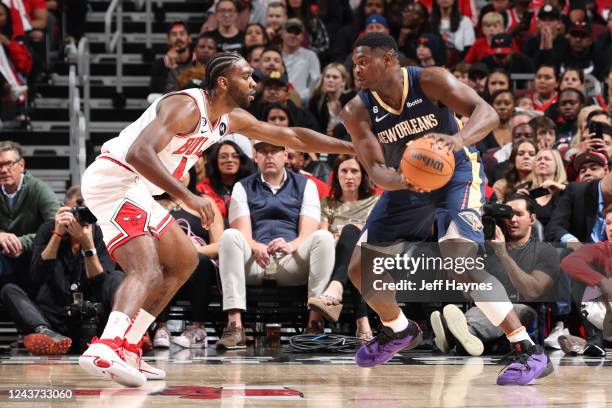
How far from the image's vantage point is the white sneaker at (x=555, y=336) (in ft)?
24.3

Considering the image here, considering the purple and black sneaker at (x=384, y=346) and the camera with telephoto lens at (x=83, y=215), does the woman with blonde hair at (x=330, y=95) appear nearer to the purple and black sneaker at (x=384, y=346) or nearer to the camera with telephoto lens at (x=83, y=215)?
the camera with telephoto lens at (x=83, y=215)

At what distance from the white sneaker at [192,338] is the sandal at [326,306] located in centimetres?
89

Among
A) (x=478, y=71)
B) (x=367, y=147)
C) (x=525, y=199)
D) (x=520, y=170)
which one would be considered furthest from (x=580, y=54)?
(x=367, y=147)

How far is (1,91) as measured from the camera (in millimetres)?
Answer: 10602

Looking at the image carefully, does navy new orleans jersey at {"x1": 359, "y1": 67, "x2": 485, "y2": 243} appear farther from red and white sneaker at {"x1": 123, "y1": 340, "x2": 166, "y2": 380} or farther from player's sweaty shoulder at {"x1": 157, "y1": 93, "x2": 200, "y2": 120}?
red and white sneaker at {"x1": 123, "y1": 340, "x2": 166, "y2": 380}

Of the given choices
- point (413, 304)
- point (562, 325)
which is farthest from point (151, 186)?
point (562, 325)

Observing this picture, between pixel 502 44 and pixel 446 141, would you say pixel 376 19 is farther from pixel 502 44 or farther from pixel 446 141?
pixel 446 141

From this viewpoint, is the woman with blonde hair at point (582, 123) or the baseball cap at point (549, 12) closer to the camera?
the woman with blonde hair at point (582, 123)

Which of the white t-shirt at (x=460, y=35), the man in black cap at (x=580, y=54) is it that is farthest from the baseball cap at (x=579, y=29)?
the white t-shirt at (x=460, y=35)

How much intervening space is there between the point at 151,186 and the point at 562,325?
344 centimetres

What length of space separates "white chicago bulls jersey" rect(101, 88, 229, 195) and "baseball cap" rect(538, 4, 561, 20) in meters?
6.93

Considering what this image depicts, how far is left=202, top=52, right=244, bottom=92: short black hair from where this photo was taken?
221 inches

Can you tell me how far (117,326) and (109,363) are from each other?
0.25m

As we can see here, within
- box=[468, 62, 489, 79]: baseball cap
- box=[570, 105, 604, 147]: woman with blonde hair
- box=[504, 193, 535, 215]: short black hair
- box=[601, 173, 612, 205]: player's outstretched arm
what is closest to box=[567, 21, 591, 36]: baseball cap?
box=[468, 62, 489, 79]: baseball cap
